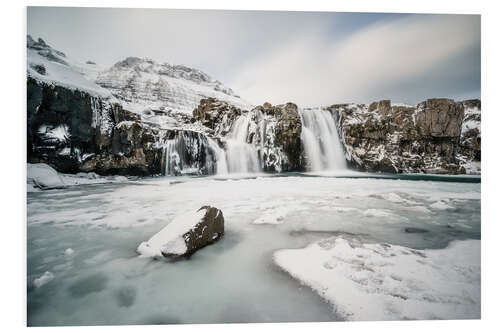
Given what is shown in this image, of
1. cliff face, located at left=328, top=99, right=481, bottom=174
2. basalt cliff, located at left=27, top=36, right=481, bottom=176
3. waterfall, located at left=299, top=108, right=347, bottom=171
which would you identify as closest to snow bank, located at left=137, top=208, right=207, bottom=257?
basalt cliff, located at left=27, top=36, right=481, bottom=176

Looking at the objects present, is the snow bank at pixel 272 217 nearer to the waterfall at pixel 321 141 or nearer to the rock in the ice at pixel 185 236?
the rock in the ice at pixel 185 236

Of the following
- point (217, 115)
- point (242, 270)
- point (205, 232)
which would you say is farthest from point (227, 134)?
point (242, 270)

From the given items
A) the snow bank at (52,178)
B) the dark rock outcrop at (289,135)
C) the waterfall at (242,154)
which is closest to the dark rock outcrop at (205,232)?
the snow bank at (52,178)

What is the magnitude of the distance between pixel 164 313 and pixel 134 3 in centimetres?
335

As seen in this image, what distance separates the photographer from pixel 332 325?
146cm

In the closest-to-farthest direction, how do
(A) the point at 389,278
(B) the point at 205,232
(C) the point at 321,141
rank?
1. (A) the point at 389,278
2. (B) the point at 205,232
3. (C) the point at 321,141

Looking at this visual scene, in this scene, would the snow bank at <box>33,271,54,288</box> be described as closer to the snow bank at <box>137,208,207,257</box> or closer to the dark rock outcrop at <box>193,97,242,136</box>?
the snow bank at <box>137,208,207,257</box>

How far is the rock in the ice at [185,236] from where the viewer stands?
1877mm

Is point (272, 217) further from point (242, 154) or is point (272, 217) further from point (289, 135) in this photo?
point (289, 135)

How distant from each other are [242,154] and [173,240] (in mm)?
8917

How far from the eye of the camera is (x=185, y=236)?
6.31ft

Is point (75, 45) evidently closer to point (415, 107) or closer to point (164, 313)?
point (164, 313)
